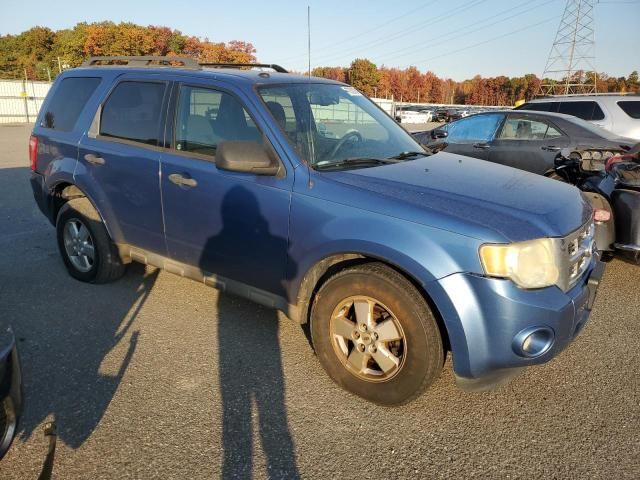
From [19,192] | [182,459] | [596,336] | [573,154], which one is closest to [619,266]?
[573,154]

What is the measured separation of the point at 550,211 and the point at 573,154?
395 centimetres

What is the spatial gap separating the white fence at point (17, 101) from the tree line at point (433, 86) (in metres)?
60.0

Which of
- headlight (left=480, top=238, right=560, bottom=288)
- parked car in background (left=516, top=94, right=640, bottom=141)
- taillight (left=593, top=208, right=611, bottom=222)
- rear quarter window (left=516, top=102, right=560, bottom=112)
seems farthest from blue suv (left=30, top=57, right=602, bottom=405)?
rear quarter window (left=516, top=102, right=560, bottom=112)

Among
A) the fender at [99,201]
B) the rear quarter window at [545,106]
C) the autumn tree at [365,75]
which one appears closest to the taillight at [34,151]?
the fender at [99,201]

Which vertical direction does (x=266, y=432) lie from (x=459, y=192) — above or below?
below

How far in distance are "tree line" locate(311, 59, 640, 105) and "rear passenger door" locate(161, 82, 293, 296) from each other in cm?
8493

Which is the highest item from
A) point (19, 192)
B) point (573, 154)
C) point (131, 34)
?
point (131, 34)

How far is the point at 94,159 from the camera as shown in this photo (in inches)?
165

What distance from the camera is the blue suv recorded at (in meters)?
2.53

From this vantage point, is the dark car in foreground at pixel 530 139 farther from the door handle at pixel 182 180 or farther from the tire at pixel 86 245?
the tire at pixel 86 245

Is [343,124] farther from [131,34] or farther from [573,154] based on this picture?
Result: [131,34]

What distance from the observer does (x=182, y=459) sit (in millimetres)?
2457

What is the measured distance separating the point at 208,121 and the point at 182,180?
47 cm

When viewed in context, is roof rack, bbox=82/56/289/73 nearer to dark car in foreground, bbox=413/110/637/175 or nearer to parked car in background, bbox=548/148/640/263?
parked car in background, bbox=548/148/640/263
